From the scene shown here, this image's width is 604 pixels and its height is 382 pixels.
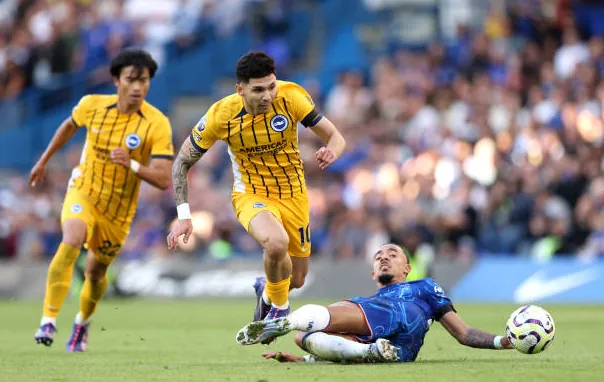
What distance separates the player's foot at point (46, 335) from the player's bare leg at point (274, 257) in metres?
2.13

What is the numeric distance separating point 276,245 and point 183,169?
1165 millimetres

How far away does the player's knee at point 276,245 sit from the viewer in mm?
9898

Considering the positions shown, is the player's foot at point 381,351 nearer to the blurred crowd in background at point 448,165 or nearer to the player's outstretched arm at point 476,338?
the player's outstretched arm at point 476,338

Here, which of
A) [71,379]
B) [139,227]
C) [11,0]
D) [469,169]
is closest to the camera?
[71,379]

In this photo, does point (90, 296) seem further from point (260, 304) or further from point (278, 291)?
point (278, 291)

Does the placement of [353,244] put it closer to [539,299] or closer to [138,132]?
[539,299]

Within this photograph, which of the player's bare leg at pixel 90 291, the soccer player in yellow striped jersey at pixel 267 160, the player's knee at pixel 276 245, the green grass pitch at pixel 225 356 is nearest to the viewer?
the green grass pitch at pixel 225 356

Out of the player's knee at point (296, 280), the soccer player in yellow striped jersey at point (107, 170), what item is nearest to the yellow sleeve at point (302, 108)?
the player's knee at point (296, 280)

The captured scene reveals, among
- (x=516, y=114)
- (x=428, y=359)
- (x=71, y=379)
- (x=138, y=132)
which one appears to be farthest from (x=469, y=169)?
(x=71, y=379)

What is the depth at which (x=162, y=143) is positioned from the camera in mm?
12023

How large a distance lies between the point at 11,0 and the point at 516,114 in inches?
562

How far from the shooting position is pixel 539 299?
67.4 feet

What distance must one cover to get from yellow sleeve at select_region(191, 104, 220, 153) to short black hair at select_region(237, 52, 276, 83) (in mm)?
459

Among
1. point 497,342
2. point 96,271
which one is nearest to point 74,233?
point 96,271
